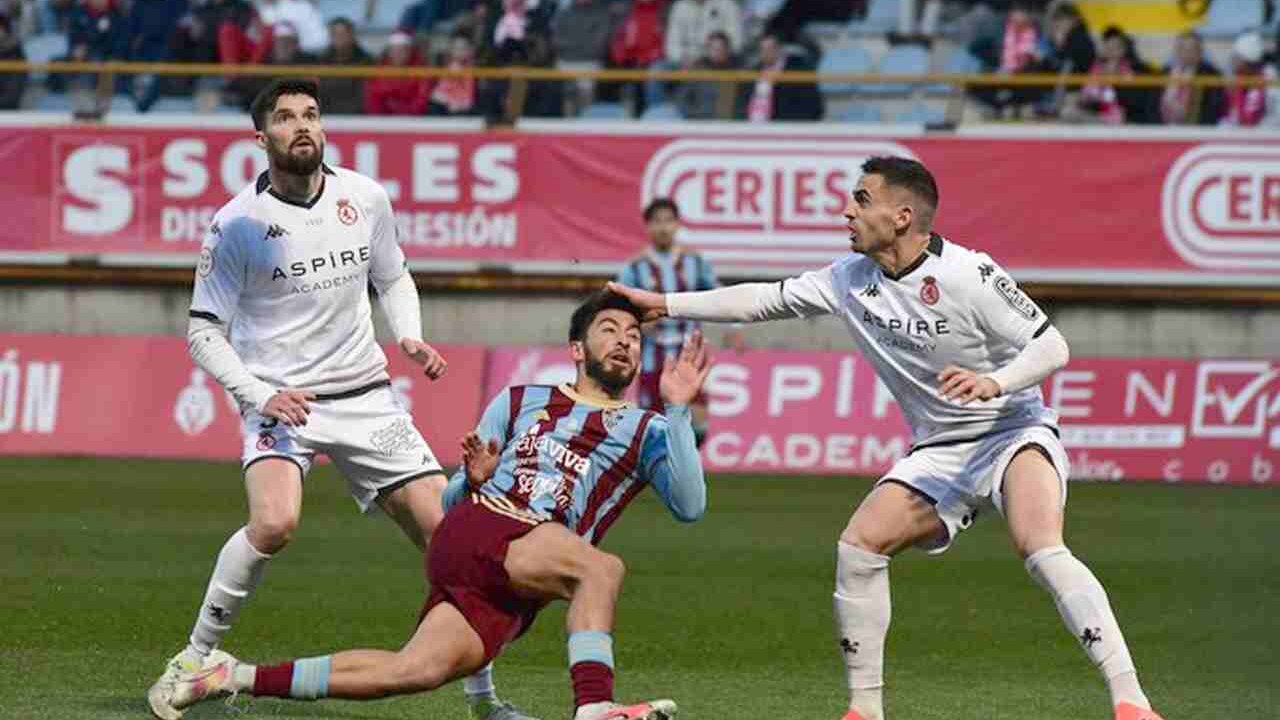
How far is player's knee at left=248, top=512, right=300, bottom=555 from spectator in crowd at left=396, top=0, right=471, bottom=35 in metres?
16.4

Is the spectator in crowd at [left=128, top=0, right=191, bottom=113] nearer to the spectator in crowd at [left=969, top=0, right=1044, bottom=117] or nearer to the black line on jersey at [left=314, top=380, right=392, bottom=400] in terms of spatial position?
the spectator in crowd at [left=969, top=0, right=1044, bottom=117]

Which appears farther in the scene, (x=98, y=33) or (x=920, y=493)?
(x=98, y=33)

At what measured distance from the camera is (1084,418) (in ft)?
69.0

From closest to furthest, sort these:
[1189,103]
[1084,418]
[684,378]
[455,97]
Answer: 1. [684,378]
2. [1084,418]
3. [1189,103]
4. [455,97]

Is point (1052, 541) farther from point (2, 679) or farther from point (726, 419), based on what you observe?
point (726, 419)

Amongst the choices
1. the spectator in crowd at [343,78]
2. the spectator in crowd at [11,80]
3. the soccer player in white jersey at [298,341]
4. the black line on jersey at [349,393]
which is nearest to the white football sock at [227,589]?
the soccer player in white jersey at [298,341]

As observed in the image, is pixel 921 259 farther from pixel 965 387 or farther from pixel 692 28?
pixel 692 28

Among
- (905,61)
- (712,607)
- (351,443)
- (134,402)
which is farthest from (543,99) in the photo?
(351,443)

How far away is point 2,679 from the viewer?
394 inches

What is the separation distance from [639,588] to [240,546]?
440 centimetres

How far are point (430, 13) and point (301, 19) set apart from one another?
1440mm

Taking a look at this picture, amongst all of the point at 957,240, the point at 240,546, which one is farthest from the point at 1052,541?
the point at 957,240

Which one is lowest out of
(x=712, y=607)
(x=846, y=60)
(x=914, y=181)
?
(x=712, y=607)

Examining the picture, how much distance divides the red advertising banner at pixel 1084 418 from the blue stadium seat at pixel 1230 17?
5.17m
